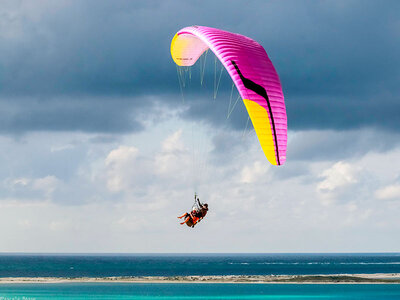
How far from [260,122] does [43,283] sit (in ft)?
156

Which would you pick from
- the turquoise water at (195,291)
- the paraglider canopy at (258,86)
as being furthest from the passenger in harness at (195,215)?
the turquoise water at (195,291)

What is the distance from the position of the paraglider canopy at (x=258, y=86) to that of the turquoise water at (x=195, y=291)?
96.8 feet

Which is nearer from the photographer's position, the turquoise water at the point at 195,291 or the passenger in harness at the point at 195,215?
the passenger in harness at the point at 195,215

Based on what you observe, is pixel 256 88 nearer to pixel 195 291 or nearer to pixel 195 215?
pixel 195 215

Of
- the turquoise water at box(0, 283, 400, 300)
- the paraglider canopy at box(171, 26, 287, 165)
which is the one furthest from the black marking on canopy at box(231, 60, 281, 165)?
the turquoise water at box(0, 283, 400, 300)

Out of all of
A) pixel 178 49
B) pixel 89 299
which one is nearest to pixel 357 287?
pixel 89 299

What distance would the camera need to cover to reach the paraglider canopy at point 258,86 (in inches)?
942

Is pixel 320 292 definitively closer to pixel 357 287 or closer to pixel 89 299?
pixel 357 287

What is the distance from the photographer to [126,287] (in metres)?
62.3

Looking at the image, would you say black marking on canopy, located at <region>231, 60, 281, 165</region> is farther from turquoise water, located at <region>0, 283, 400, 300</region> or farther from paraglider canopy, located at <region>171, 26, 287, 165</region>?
turquoise water, located at <region>0, 283, 400, 300</region>

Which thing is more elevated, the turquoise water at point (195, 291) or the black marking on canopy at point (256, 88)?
the black marking on canopy at point (256, 88)

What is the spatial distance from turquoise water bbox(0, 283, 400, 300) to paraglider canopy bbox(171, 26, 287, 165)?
96.8ft

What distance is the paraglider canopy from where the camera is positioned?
23922 millimetres

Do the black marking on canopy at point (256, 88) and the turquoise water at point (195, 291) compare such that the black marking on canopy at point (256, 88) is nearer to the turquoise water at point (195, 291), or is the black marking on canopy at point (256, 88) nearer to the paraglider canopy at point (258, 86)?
the paraglider canopy at point (258, 86)
